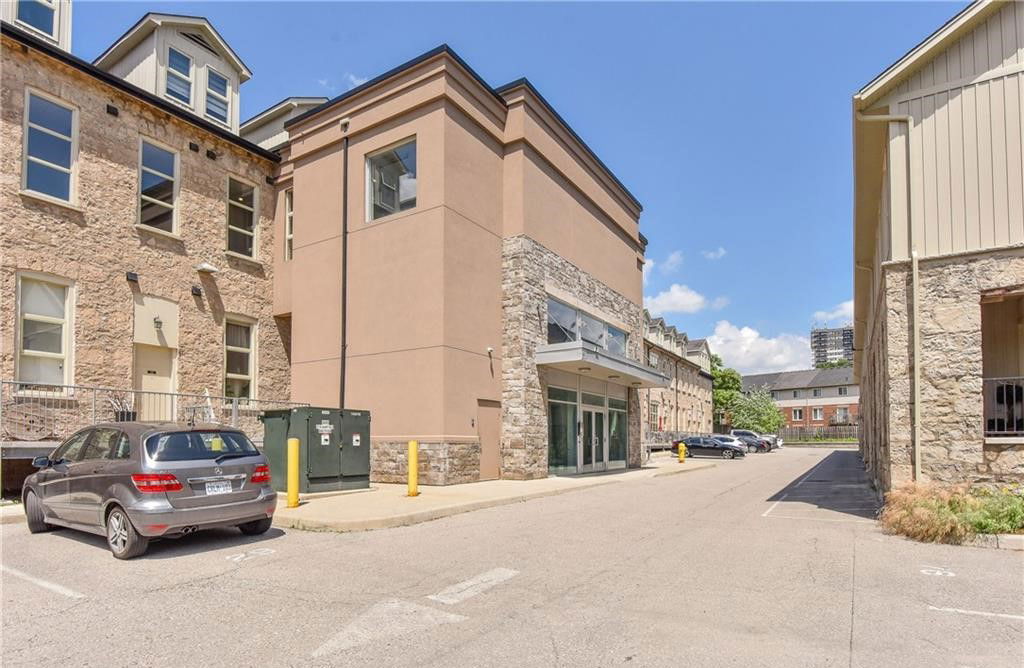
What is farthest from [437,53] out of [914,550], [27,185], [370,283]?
[914,550]

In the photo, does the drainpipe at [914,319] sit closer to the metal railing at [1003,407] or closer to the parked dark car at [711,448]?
the metal railing at [1003,407]

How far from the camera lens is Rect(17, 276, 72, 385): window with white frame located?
14266 mm

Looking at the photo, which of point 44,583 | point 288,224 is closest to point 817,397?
point 288,224

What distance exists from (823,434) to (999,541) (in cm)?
7239

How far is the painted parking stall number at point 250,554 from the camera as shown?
25.1ft

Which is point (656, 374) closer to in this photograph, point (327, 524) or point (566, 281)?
point (566, 281)

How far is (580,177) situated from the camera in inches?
907

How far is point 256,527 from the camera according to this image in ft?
29.3

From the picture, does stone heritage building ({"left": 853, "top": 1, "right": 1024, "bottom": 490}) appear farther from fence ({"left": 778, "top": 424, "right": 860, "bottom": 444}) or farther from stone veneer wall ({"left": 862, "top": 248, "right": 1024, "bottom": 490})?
fence ({"left": 778, "top": 424, "right": 860, "bottom": 444})

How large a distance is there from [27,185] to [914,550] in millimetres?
18137

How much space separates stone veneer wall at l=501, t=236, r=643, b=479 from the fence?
58220mm

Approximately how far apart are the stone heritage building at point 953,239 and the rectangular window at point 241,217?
1671cm

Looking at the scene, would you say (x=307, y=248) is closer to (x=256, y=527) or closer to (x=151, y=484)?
(x=256, y=527)

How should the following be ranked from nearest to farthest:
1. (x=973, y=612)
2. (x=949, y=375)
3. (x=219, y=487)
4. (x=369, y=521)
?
(x=973, y=612), (x=219, y=487), (x=369, y=521), (x=949, y=375)
